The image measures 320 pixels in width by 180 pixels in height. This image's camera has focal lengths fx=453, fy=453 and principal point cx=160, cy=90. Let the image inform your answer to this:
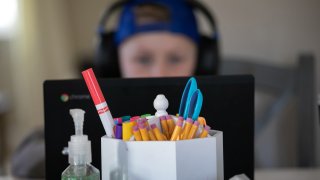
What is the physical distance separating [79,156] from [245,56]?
1884 millimetres

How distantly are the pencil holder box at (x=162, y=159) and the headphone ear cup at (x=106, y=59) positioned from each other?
1206mm

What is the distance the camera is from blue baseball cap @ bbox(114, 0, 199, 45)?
1773 mm

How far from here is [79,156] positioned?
1.84 ft

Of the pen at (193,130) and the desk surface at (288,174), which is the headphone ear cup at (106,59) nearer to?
the desk surface at (288,174)

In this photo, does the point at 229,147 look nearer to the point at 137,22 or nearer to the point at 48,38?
the point at 137,22

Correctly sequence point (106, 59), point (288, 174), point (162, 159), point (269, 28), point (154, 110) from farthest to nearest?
point (269, 28), point (106, 59), point (288, 174), point (154, 110), point (162, 159)

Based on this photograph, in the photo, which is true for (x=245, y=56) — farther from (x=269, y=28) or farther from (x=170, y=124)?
(x=170, y=124)

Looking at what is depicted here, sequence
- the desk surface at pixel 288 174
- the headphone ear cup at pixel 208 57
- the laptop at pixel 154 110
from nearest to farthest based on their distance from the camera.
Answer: the laptop at pixel 154 110, the desk surface at pixel 288 174, the headphone ear cup at pixel 208 57

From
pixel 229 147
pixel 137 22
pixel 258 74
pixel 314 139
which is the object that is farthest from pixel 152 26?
pixel 229 147

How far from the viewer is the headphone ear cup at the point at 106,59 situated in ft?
5.80

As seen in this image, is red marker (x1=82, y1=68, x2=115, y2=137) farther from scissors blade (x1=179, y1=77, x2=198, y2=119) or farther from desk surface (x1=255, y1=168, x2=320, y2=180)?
desk surface (x1=255, y1=168, x2=320, y2=180)

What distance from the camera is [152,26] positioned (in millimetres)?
1882

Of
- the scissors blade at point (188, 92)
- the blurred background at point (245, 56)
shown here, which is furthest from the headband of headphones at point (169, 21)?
the scissors blade at point (188, 92)

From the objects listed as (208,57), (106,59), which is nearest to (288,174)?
(208,57)
